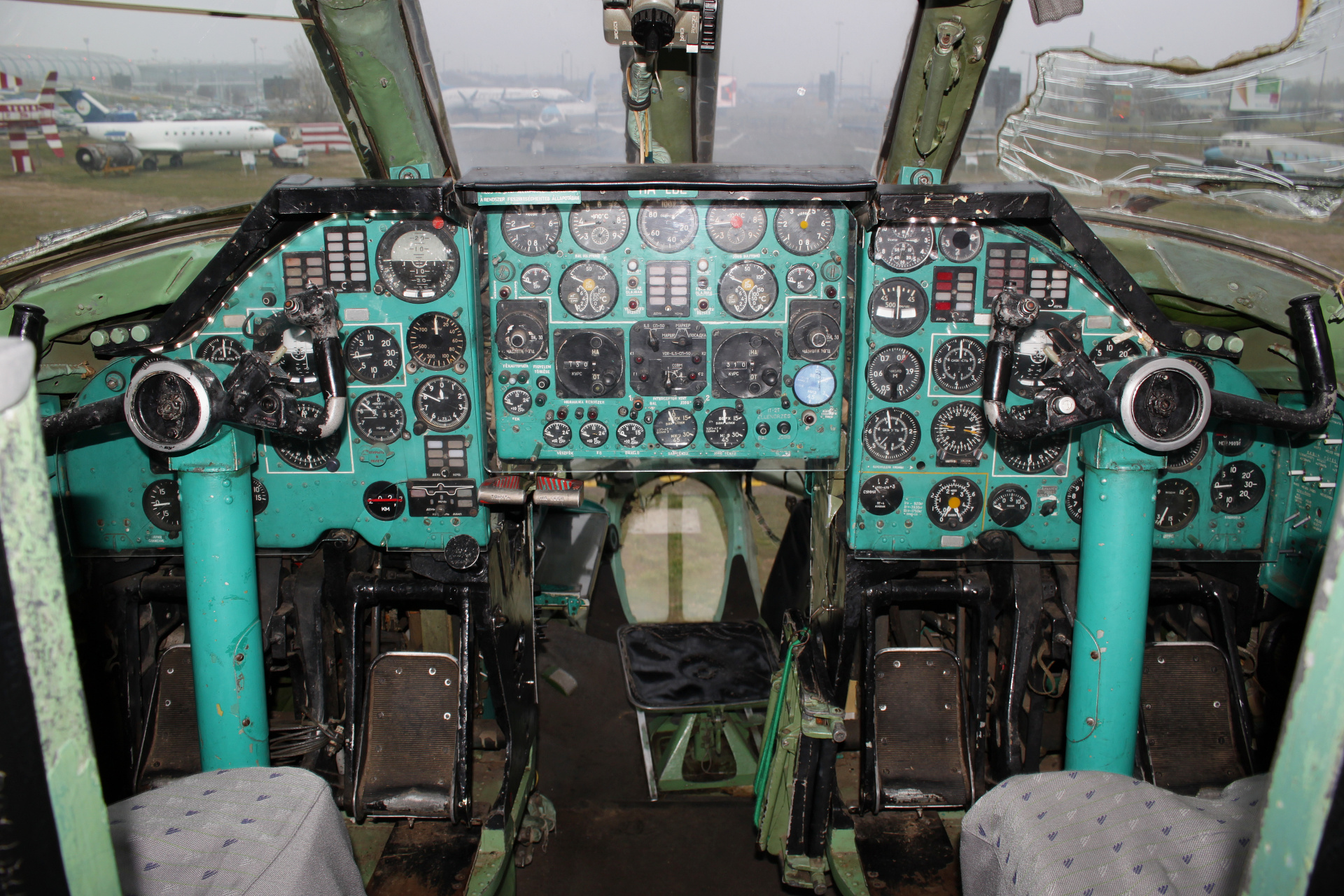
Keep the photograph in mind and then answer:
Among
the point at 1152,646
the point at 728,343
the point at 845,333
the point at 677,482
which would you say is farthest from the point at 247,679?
the point at 1152,646

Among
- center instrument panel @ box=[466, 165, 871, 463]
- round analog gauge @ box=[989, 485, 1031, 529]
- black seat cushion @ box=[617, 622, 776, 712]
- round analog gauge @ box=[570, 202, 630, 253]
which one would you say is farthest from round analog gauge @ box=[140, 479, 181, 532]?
round analog gauge @ box=[989, 485, 1031, 529]

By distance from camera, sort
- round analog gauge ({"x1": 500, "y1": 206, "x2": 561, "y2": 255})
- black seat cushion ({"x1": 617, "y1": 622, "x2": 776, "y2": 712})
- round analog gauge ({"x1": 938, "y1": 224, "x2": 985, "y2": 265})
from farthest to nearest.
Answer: black seat cushion ({"x1": 617, "y1": 622, "x2": 776, "y2": 712}), round analog gauge ({"x1": 500, "y1": 206, "x2": 561, "y2": 255}), round analog gauge ({"x1": 938, "y1": 224, "x2": 985, "y2": 265})

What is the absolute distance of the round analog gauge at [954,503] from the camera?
3039 mm

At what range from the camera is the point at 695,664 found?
13.3 ft

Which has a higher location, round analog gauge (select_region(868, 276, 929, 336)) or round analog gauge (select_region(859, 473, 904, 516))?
round analog gauge (select_region(868, 276, 929, 336))

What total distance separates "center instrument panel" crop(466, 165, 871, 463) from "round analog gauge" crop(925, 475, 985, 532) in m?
0.39

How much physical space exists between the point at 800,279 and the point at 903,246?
355mm

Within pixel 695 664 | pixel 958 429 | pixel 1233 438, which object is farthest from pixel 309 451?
pixel 1233 438

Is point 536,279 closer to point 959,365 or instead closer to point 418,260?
point 418,260

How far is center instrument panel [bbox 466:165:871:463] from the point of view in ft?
9.57

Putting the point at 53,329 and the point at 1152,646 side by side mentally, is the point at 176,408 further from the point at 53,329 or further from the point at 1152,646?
the point at 1152,646

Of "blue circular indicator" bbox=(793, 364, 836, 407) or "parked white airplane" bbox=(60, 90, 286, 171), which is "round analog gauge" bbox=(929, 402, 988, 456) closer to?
"blue circular indicator" bbox=(793, 364, 836, 407)

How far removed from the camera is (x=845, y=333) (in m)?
3.00

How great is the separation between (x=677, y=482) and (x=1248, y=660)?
285 centimetres
